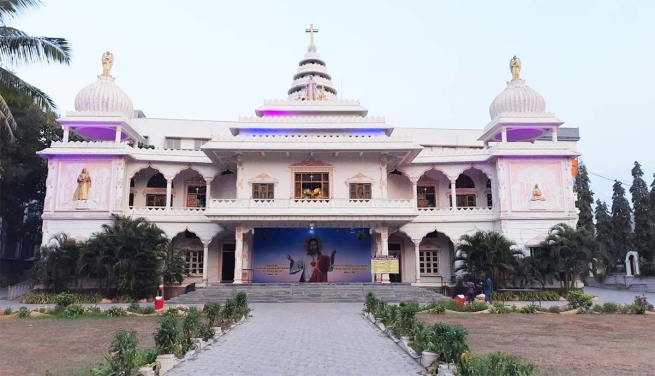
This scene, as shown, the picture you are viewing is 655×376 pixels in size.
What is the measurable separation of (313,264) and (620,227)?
24.0 metres

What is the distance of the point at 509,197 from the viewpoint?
2412cm

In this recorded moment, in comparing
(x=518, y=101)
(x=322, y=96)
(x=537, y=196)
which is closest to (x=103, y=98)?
(x=322, y=96)

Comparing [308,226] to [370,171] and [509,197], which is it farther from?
[509,197]

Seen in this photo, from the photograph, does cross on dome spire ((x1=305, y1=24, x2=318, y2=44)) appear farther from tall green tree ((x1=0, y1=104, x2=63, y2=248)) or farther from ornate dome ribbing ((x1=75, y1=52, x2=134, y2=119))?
tall green tree ((x1=0, y1=104, x2=63, y2=248))

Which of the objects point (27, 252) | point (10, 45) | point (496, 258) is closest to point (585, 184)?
point (496, 258)

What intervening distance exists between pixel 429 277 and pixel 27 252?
26807 mm

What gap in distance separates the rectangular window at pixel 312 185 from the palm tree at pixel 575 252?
10.8 m

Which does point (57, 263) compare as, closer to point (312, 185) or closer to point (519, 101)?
point (312, 185)

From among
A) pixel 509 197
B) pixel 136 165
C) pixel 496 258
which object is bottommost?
pixel 496 258

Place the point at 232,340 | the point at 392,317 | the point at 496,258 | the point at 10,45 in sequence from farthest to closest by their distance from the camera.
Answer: the point at 496,258 < the point at 10,45 < the point at 392,317 < the point at 232,340

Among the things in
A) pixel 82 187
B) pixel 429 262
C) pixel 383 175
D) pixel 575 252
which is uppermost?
pixel 383 175

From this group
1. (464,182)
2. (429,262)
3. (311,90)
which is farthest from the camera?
(311,90)

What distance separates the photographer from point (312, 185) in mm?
24719

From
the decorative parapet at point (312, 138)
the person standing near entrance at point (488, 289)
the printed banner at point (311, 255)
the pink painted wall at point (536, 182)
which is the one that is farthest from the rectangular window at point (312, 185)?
the pink painted wall at point (536, 182)
